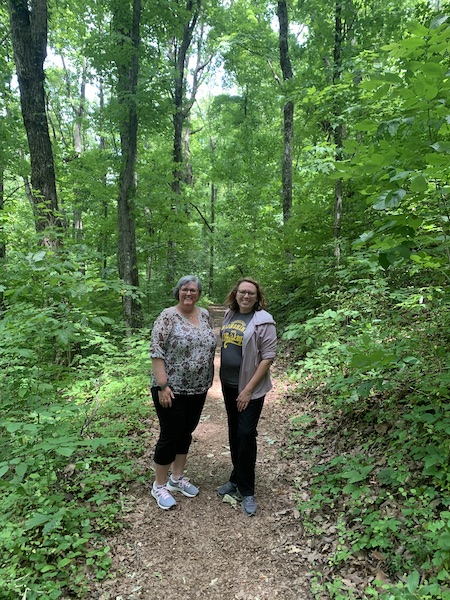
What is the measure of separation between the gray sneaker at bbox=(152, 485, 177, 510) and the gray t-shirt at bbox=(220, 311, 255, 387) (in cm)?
123

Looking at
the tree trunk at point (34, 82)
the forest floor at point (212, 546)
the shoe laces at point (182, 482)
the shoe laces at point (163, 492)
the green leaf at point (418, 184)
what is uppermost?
the tree trunk at point (34, 82)

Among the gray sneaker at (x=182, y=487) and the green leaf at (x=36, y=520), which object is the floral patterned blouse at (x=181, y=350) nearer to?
the gray sneaker at (x=182, y=487)

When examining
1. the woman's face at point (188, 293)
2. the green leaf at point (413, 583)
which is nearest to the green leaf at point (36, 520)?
the woman's face at point (188, 293)

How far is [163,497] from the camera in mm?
3541

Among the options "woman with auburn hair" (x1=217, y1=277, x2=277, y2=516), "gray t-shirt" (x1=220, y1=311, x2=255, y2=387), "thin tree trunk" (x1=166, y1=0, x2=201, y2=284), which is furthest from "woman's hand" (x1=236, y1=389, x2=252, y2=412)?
"thin tree trunk" (x1=166, y1=0, x2=201, y2=284)

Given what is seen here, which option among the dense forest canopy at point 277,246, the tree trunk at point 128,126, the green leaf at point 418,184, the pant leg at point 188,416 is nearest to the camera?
the green leaf at point 418,184

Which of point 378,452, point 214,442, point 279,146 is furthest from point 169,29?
point 378,452

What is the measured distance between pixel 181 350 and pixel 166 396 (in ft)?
1.38

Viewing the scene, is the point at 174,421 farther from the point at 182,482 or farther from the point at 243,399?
the point at 182,482

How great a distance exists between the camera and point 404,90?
228cm

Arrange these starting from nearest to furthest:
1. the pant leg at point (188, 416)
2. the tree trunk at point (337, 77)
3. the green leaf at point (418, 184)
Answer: the green leaf at point (418, 184), the pant leg at point (188, 416), the tree trunk at point (337, 77)

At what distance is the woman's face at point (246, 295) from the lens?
11.1 feet

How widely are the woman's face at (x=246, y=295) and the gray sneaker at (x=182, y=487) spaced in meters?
1.92

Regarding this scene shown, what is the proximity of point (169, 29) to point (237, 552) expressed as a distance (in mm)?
10851
